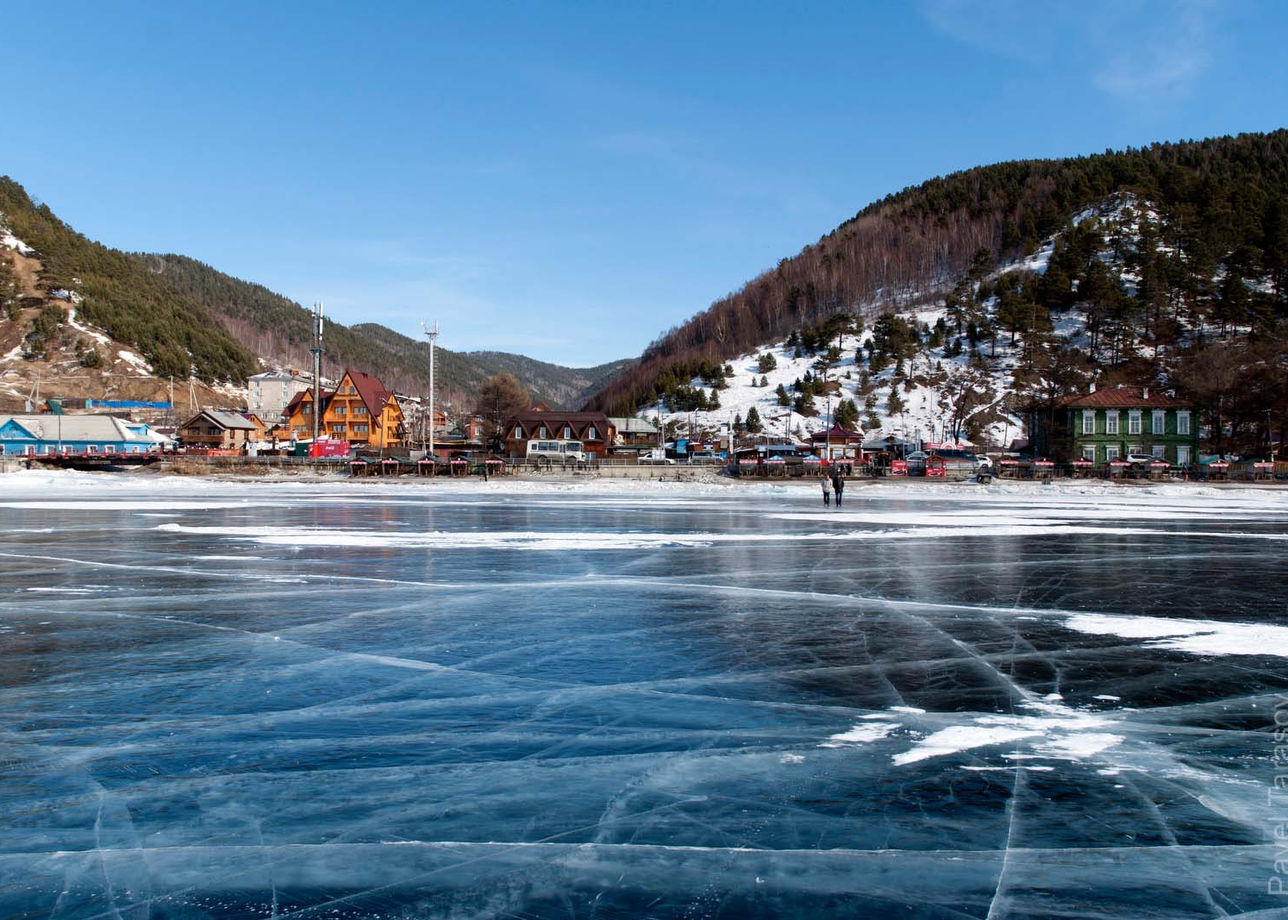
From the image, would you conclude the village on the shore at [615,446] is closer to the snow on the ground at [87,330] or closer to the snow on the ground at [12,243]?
the snow on the ground at [87,330]

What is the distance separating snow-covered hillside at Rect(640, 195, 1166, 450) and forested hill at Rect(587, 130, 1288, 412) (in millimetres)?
4836

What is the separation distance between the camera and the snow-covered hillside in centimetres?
8856

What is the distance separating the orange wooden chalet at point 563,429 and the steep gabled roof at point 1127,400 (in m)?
42.0

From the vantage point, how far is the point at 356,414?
98.4 metres

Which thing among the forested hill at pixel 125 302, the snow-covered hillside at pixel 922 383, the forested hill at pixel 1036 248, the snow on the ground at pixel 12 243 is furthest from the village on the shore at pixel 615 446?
the snow on the ground at pixel 12 243

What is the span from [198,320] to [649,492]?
163 meters

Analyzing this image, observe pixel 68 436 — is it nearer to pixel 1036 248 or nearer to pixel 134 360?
pixel 134 360

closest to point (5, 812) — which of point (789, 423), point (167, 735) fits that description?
point (167, 735)

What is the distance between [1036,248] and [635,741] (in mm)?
143171

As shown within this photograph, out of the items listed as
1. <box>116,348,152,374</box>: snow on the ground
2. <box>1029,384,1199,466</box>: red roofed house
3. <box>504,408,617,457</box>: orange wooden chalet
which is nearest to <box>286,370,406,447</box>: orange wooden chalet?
<box>504,408,617,457</box>: orange wooden chalet

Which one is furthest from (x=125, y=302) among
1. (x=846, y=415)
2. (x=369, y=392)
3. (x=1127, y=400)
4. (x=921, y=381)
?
(x=1127, y=400)

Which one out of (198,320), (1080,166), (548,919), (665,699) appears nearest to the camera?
(548,919)

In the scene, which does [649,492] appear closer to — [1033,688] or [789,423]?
[1033,688]

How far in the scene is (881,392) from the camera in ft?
321
